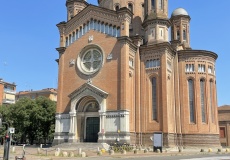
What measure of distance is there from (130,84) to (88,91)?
610 centimetres

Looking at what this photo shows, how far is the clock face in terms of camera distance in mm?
42312

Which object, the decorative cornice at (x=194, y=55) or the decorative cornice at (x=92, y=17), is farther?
the decorative cornice at (x=194, y=55)

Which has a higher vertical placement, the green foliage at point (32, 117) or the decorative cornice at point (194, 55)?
the decorative cornice at point (194, 55)

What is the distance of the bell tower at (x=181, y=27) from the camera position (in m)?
54.2

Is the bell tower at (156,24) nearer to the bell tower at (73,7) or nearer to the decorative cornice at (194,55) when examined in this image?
the decorative cornice at (194,55)

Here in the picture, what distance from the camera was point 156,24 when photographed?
4431cm

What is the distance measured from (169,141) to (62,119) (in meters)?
16.1

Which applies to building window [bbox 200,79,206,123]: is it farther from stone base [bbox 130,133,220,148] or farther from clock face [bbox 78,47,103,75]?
clock face [bbox 78,47,103,75]

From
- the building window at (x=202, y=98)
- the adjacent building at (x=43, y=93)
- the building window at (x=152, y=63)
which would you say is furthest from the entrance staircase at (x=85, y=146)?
the adjacent building at (x=43, y=93)

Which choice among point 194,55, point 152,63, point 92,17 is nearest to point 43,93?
point 92,17

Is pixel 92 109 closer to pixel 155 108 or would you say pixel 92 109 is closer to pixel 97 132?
pixel 97 132

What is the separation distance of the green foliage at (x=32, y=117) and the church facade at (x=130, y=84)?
32.8 ft

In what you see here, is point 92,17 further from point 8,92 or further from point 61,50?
point 8,92

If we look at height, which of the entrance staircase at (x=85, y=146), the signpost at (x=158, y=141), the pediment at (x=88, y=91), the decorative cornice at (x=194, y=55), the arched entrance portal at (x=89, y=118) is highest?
the decorative cornice at (x=194, y=55)
